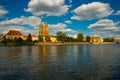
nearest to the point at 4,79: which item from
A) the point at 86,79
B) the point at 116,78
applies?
the point at 86,79

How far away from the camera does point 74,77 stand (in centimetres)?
2189

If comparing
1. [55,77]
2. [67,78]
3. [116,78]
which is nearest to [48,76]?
[55,77]

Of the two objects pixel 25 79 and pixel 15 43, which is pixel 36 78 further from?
pixel 15 43

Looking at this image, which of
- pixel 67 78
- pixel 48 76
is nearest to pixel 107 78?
pixel 67 78

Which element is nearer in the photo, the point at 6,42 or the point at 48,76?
the point at 48,76

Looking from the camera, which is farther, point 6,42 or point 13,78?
point 6,42

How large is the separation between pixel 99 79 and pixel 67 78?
3346 mm

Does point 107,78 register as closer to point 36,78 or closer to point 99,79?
point 99,79

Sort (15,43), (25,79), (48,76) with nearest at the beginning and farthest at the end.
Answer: (25,79)
(48,76)
(15,43)

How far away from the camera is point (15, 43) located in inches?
6245

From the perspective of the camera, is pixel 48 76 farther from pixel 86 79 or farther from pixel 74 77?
pixel 86 79

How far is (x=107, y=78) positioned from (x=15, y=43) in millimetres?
142762

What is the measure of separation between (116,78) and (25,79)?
31.3ft

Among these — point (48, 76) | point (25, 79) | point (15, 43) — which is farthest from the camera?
point (15, 43)
